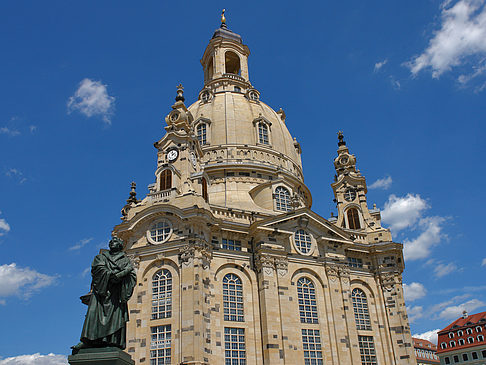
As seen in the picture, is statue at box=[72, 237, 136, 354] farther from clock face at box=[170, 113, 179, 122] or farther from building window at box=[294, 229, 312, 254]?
clock face at box=[170, 113, 179, 122]

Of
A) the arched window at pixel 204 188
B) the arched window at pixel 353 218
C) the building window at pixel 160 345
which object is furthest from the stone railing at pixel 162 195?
the arched window at pixel 353 218

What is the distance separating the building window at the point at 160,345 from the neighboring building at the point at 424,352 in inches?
2627

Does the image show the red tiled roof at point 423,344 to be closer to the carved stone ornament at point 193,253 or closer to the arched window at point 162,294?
the carved stone ornament at point 193,253

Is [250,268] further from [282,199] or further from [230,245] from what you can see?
[282,199]

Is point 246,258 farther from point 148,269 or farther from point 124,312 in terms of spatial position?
point 124,312

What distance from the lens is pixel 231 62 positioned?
70062mm

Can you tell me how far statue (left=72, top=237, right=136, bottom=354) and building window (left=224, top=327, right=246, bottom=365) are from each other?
24319 mm

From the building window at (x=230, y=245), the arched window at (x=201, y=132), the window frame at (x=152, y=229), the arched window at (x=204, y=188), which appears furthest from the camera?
the arched window at (x=201, y=132)

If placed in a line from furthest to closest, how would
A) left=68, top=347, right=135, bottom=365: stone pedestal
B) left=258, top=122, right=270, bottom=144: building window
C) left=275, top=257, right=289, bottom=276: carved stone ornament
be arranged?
left=258, top=122, right=270, bottom=144: building window, left=275, top=257, right=289, bottom=276: carved stone ornament, left=68, top=347, right=135, bottom=365: stone pedestal

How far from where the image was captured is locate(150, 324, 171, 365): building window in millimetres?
33562

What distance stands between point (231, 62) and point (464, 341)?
5500cm

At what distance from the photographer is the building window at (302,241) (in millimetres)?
41906

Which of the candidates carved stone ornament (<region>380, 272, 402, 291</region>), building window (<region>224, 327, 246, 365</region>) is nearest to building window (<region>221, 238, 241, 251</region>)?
building window (<region>224, 327, 246, 365</region>)

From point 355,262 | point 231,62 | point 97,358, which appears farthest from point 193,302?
point 231,62
